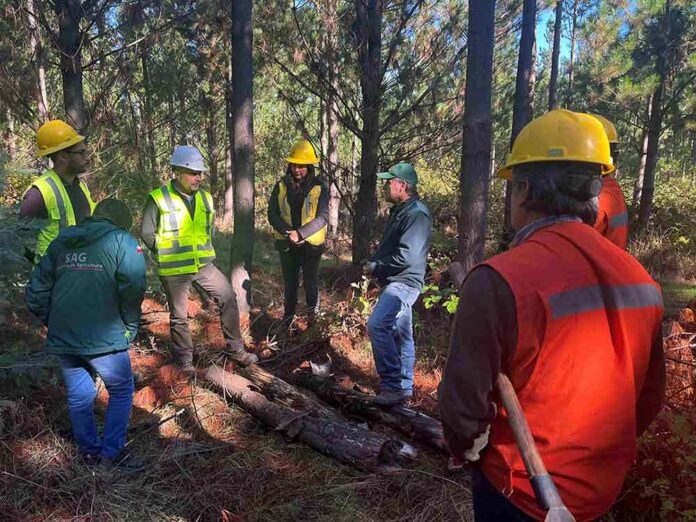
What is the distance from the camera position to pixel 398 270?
13.8ft

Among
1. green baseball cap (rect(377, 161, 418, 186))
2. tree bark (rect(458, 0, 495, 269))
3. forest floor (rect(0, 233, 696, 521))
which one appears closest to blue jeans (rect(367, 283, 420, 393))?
forest floor (rect(0, 233, 696, 521))

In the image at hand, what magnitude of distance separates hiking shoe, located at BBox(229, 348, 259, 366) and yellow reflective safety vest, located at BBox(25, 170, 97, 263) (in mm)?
1869

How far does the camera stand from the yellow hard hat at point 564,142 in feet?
4.99

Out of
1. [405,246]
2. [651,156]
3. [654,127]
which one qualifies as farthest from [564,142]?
[654,127]

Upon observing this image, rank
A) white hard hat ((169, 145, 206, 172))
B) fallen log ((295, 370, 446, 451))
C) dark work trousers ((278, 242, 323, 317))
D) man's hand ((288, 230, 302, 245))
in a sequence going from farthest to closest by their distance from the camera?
1. dark work trousers ((278, 242, 323, 317))
2. man's hand ((288, 230, 302, 245))
3. white hard hat ((169, 145, 206, 172))
4. fallen log ((295, 370, 446, 451))

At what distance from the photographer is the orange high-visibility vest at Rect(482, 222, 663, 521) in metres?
1.36

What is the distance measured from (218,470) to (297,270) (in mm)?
2887

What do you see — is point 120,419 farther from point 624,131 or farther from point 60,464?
point 624,131

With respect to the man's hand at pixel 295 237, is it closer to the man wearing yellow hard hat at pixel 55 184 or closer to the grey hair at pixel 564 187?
the man wearing yellow hard hat at pixel 55 184

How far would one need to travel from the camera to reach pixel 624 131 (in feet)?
67.6

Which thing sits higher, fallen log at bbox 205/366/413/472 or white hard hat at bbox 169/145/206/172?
white hard hat at bbox 169/145/206/172

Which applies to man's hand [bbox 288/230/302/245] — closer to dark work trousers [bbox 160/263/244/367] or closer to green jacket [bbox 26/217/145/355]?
dark work trousers [bbox 160/263/244/367]

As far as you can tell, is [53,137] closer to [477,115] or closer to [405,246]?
[405,246]

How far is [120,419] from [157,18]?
5.51 metres
